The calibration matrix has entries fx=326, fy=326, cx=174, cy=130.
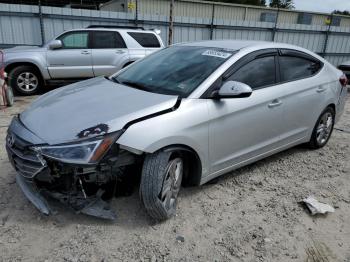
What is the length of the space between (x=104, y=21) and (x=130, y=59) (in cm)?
365

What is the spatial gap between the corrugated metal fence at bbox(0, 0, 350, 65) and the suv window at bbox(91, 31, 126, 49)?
3065 mm

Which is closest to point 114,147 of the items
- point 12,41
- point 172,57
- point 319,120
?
point 172,57

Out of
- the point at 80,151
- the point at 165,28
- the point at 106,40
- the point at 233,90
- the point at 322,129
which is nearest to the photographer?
the point at 80,151

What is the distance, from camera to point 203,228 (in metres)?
2.89

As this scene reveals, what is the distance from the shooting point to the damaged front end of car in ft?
8.12

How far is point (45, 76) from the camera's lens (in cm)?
812

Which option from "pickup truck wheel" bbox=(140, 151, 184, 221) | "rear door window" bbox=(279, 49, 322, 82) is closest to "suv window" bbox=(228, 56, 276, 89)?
"rear door window" bbox=(279, 49, 322, 82)

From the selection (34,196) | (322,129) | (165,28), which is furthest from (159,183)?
(165,28)

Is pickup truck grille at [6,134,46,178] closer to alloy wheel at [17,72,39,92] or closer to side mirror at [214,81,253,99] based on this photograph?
side mirror at [214,81,253,99]

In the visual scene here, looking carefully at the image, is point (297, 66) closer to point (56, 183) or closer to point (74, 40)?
point (56, 183)

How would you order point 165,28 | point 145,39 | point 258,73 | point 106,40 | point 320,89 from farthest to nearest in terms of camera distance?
point 165,28
point 145,39
point 106,40
point 320,89
point 258,73

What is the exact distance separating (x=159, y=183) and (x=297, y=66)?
253 centimetres

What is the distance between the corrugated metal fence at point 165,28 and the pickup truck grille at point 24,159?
9081 millimetres

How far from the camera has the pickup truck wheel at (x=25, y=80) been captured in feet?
25.9
